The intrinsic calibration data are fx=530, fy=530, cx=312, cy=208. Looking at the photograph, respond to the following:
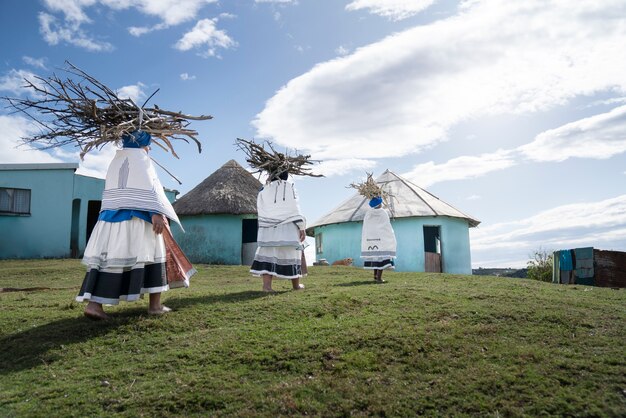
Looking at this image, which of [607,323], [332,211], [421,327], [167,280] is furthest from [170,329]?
[332,211]

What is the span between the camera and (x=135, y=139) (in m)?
7.06

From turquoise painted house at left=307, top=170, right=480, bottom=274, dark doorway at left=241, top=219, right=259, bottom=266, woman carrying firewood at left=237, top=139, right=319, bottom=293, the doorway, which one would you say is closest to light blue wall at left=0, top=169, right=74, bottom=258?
the doorway

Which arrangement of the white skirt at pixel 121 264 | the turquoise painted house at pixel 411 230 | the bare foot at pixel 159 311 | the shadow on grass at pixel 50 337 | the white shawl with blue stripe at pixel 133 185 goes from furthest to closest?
the turquoise painted house at pixel 411 230, the bare foot at pixel 159 311, the white shawl with blue stripe at pixel 133 185, the white skirt at pixel 121 264, the shadow on grass at pixel 50 337

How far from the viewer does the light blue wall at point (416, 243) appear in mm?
22750

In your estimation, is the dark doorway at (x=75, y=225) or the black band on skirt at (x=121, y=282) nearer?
the black band on skirt at (x=121, y=282)

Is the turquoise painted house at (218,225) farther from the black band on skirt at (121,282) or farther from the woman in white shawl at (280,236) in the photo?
the black band on skirt at (121,282)

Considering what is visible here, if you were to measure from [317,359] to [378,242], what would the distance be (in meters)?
7.86

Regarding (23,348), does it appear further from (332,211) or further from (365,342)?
(332,211)

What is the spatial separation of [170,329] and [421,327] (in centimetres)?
307

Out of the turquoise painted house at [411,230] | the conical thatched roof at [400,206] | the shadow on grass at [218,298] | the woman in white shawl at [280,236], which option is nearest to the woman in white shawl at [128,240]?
the shadow on grass at [218,298]

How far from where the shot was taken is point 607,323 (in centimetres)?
704

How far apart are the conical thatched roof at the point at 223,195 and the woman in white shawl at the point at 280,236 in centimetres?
1349

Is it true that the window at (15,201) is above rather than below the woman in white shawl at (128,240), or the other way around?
above

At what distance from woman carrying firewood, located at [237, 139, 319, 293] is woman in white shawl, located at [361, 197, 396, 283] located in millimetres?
3258
